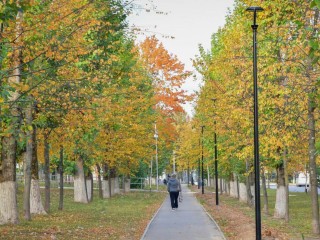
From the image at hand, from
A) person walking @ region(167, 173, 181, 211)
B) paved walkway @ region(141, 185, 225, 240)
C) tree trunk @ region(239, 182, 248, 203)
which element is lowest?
tree trunk @ region(239, 182, 248, 203)

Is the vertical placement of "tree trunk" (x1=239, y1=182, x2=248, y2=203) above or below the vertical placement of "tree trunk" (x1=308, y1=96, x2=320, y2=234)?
below

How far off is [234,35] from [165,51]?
48.9m

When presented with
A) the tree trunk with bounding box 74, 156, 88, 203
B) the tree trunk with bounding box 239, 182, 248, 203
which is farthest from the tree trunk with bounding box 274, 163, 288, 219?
the tree trunk with bounding box 239, 182, 248, 203

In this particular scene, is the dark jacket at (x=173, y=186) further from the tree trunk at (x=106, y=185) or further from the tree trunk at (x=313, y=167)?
the tree trunk at (x=106, y=185)

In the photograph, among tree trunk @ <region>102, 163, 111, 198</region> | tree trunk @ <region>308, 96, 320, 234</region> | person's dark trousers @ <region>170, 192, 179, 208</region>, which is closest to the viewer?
tree trunk @ <region>308, 96, 320, 234</region>

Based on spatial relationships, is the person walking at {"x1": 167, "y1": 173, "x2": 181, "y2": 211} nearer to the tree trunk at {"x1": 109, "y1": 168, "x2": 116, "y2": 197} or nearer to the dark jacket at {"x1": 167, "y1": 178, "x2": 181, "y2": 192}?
the dark jacket at {"x1": 167, "y1": 178, "x2": 181, "y2": 192}

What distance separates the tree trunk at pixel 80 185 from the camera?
3950 cm

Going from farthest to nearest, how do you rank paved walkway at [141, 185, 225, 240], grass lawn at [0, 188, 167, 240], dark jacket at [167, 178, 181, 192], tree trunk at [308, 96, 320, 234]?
dark jacket at [167, 178, 181, 192], tree trunk at [308, 96, 320, 234], paved walkway at [141, 185, 225, 240], grass lawn at [0, 188, 167, 240]

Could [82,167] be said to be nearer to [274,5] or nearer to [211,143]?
[211,143]

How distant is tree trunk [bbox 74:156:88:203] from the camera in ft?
130

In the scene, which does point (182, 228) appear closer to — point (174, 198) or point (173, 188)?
point (173, 188)

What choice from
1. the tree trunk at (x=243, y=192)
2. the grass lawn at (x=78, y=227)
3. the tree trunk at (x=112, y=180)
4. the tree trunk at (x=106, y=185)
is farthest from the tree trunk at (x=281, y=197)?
the tree trunk at (x=112, y=180)

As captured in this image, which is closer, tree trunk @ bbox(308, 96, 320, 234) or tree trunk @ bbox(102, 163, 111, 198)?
tree trunk @ bbox(308, 96, 320, 234)

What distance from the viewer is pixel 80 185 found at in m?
39.8
